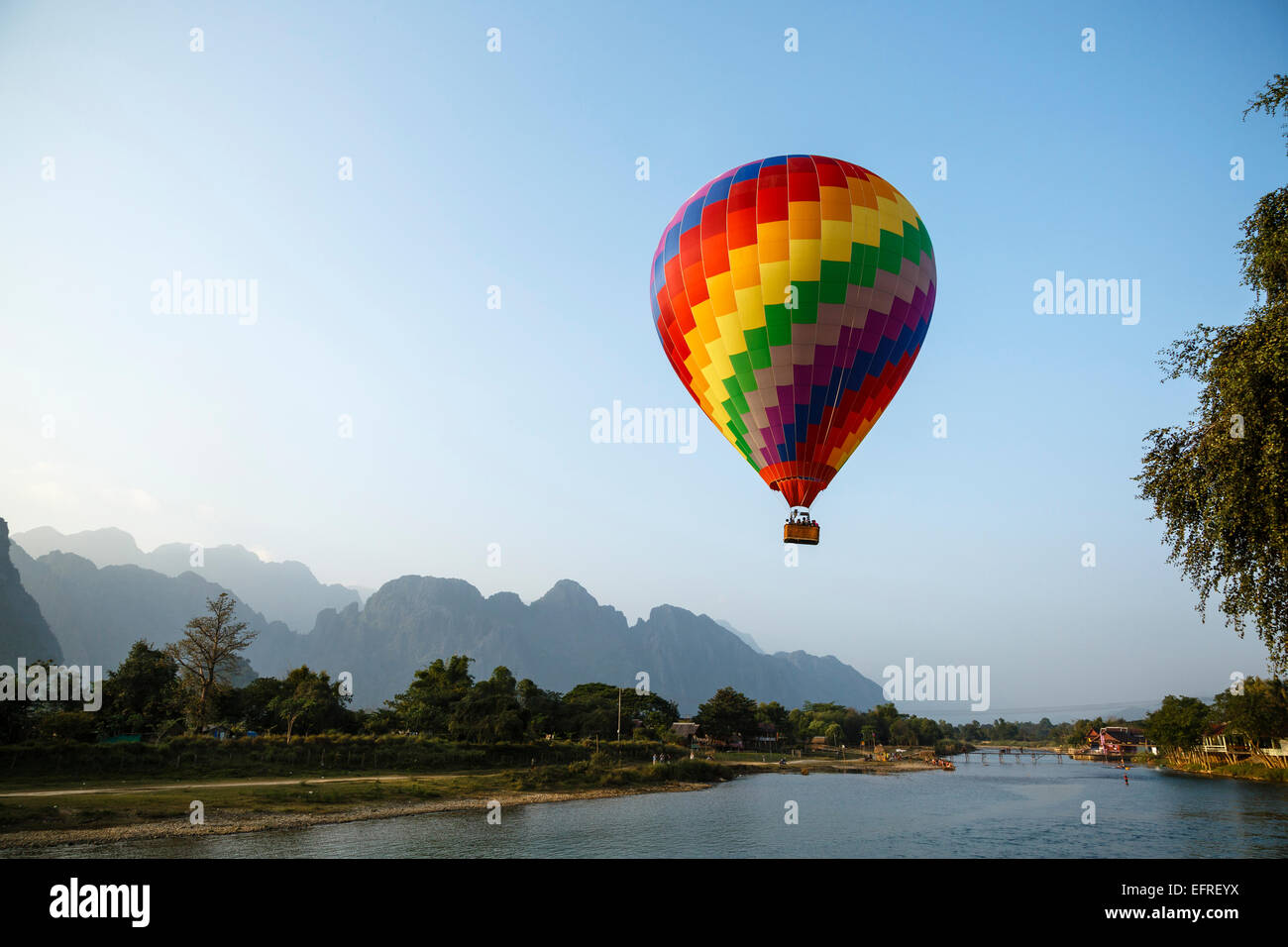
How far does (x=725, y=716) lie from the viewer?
325 feet

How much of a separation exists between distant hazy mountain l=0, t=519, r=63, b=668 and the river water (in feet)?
521

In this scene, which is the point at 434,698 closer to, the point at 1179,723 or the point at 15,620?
the point at 1179,723

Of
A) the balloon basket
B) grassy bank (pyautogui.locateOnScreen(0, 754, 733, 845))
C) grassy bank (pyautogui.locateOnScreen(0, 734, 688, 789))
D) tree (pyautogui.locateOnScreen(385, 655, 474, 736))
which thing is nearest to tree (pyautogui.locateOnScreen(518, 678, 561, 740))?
tree (pyautogui.locateOnScreen(385, 655, 474, 736))

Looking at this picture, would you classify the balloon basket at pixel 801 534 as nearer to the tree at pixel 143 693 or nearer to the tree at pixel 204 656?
the tree at pixel 204 656

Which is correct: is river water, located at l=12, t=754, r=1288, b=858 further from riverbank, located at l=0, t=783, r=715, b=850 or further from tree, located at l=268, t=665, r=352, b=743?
tree, located at l=268, t=665, r=352, b=743

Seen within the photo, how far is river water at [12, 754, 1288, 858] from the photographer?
2825cm

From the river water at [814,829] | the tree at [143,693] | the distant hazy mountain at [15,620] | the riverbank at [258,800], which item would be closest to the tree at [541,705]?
the riverbank at [258,800]

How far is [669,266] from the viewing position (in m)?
23.6

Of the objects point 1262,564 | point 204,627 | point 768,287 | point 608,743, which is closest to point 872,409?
point 768,287

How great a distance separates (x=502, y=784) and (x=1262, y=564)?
44.0 m

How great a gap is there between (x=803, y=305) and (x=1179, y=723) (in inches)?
3903

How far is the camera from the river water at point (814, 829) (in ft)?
92.7

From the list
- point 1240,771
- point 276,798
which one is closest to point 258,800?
point 276,798
